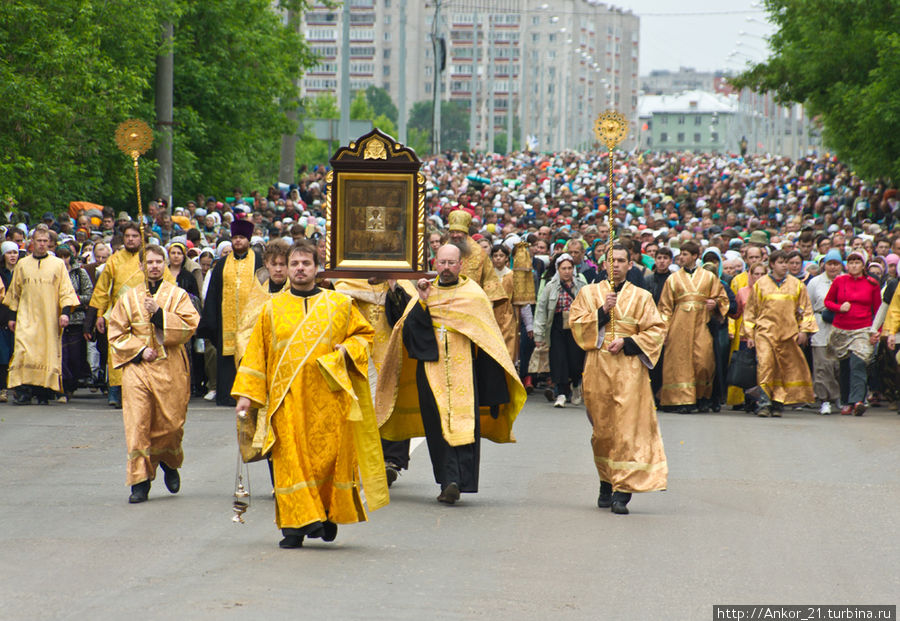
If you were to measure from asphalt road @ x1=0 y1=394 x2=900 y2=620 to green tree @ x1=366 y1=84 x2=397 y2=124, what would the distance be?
150285 mm

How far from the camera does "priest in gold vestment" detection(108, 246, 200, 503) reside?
32.5 feet

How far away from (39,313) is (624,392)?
8.13m

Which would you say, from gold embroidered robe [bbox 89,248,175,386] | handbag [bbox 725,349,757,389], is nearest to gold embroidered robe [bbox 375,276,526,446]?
gold embroidered robe [bbox 89,248,175,386]

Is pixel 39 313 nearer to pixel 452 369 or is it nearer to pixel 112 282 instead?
pixel 112 282

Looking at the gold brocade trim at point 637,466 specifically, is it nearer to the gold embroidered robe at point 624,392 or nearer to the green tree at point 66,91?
the gold embroidered robe at point 624,392

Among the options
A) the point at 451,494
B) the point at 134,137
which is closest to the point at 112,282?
the point at 134,137

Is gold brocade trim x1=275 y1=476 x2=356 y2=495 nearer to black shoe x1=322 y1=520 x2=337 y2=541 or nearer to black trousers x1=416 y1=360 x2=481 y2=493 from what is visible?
black shoe x1=322 y1=520 x2=337 y2=541

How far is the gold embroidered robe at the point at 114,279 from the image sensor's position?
49.4 feet

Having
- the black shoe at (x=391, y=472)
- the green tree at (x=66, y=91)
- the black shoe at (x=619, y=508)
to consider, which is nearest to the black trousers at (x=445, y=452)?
the black shoe at (x=391, y=472)

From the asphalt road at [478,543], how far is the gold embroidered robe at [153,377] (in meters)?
0.31

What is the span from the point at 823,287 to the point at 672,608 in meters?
10.7

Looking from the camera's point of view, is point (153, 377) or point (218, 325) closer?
point (153, 377)

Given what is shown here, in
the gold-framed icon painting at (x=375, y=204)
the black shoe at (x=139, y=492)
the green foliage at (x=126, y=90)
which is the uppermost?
the green foliage at (x=126, y=90)

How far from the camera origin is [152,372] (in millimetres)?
10156
